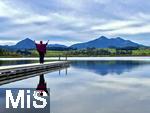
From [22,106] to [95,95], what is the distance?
5.58m

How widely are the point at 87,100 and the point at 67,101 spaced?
918mm

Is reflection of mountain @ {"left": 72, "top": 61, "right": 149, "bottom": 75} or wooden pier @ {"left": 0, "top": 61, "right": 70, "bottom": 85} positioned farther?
reflection of mountain @ {"left": 72, "top": 61, "right": 149, "bottom": 75}

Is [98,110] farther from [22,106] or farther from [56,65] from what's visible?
[56,65]

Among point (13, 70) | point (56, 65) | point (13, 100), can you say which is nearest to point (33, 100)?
point (13, 100)

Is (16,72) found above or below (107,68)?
above

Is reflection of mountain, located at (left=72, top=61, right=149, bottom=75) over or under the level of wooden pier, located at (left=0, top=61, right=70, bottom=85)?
under

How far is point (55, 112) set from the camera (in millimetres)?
14164

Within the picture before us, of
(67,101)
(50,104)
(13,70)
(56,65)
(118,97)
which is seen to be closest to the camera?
(50,104)

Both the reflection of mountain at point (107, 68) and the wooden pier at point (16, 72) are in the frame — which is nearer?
the wooden pier at point (16, 72)

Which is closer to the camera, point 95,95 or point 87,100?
point 87,100

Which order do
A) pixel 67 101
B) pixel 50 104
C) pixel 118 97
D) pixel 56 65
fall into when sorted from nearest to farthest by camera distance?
pixel 50 104 → pixel 67 101 → pixel 118 97 → pixel 56 65

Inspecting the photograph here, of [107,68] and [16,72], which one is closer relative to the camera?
[16,72]

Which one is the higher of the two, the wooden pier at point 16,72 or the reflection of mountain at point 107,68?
the wooden pier at point 16,72

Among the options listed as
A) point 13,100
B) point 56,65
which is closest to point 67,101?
point 13,100
